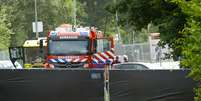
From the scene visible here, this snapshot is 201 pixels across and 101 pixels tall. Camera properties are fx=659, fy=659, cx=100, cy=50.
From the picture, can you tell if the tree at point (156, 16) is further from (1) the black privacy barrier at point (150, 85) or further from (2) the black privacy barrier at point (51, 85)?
(2) the black privacy barrier at point (51, 85)

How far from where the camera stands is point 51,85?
19.1m

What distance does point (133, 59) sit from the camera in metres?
63.3

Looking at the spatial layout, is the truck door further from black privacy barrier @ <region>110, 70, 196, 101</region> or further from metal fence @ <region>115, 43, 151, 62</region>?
metal fence @ <region>115, 43, 151, 62</region>

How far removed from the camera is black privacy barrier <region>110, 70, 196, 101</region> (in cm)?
1798

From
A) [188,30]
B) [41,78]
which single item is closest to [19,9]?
[41,78]

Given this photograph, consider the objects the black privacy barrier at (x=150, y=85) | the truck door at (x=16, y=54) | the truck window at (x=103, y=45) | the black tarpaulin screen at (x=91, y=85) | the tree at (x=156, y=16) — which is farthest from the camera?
the truck door at (x=16, y=54)

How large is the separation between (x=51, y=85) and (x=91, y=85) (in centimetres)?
124

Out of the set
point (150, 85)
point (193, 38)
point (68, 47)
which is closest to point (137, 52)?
point (68, 47)

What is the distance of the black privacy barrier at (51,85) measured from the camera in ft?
61.2

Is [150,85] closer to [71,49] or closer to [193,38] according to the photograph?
[193,38]

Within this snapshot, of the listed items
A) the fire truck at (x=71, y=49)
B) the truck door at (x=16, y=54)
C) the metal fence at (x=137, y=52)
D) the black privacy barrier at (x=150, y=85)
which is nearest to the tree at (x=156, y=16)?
the fire truck at (x=71, y=49)

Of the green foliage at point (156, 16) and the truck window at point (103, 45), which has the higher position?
the green foliage at point (156, 16)

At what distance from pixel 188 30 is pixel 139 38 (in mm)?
101055

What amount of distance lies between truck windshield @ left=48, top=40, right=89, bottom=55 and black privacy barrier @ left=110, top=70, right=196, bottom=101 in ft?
41.8
